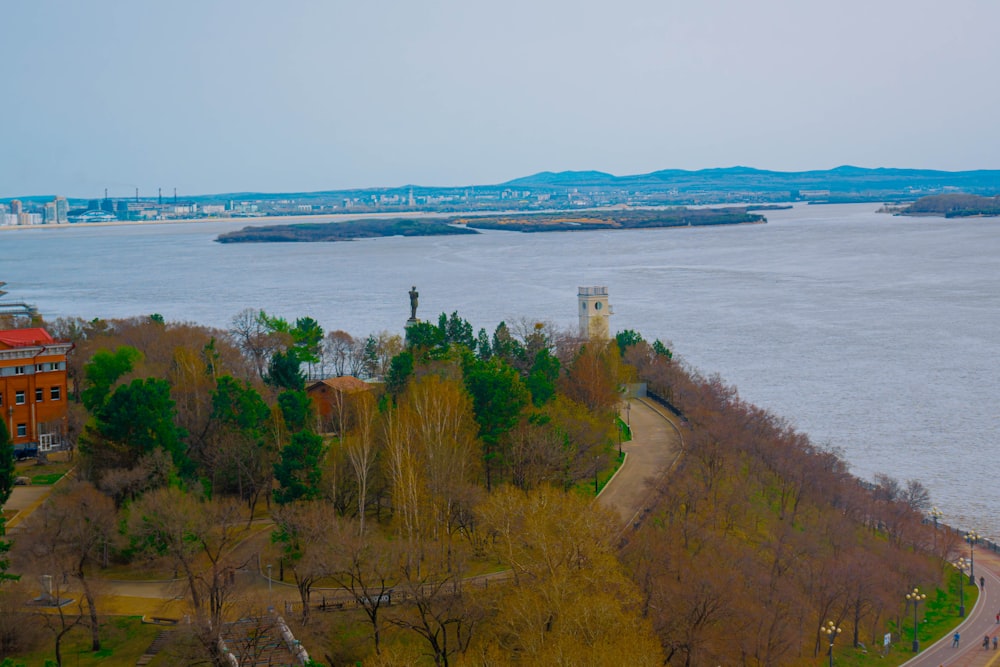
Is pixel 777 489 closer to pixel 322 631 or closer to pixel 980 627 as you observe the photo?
pixel 980 627

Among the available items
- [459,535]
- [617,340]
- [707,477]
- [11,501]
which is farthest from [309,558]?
[617,340]

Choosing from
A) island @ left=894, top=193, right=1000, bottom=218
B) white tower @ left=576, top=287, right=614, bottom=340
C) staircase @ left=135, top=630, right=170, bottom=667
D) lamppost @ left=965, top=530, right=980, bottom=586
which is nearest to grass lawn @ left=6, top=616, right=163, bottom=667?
staircase @ left=135, top=630, right=170, bottom=667

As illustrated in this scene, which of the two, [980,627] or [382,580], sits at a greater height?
[382,580]

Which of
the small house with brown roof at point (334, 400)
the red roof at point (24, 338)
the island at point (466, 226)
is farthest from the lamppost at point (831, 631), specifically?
the island at point (466, 226)

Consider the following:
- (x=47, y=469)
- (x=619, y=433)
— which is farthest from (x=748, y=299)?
(x=47, y=469)

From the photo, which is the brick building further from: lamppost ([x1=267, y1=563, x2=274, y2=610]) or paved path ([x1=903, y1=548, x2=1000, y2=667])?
paved path ([x1=903, y1=548, x2=1000, y2=667])

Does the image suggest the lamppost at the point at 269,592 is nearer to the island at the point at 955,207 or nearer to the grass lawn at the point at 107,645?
the grass lawn at the point at 107,645
